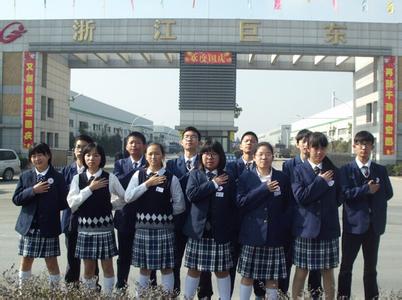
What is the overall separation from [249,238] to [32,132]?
24.0m

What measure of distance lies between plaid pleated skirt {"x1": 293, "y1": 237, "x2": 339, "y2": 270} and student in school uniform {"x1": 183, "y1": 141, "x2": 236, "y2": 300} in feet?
1.89

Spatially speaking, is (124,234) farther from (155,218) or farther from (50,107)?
(50,107)

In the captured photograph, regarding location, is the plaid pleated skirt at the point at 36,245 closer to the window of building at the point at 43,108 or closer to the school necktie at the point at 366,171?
the school necktie at the point at 366,171

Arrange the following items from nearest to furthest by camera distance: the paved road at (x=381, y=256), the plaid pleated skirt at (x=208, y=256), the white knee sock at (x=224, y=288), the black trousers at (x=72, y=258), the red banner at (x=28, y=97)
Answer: the plaid pleated skirt at (x=208, y=256) → the white knee sock at (x=224, y=288) → the black trousers at (x=72, y=258) → the paved road at (x=381, y=256) → the red banner at (x=28, y=97)

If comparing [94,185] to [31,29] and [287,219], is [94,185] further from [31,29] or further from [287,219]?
[31,29]

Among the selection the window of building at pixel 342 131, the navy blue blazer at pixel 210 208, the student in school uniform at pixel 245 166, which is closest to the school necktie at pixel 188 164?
the student in school uniform at pixel 245 166

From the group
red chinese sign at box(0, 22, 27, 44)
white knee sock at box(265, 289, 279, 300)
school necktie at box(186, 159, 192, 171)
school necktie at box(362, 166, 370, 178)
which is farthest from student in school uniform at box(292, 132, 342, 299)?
red chinese sign at box(0, 22, 27, 44)

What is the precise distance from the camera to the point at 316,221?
11.9 feet

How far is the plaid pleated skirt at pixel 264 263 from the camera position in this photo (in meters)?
3.58

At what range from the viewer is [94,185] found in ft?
12.5

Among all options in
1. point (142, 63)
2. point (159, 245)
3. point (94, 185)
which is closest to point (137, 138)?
point (94, 185)

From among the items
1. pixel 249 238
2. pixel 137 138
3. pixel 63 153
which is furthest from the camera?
pixel 63 153

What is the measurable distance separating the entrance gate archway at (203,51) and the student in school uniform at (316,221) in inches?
830

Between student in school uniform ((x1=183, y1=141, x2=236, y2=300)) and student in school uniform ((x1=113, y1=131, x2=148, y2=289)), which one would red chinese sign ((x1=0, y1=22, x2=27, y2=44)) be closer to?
student in school uniform ((x1=113, y1=131, x2=148, y2=289))
